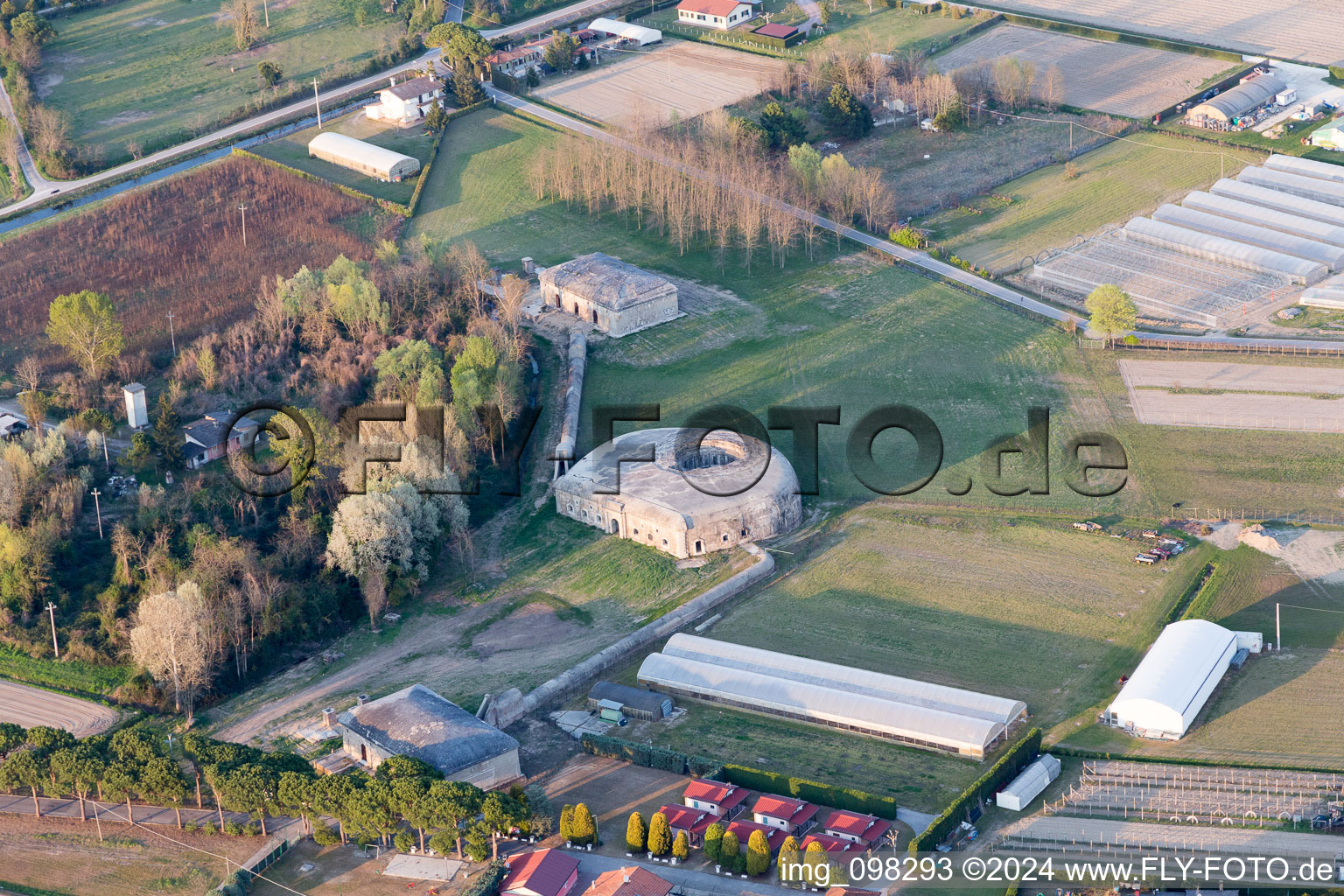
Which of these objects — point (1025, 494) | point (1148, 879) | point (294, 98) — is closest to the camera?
point (1148, 879)

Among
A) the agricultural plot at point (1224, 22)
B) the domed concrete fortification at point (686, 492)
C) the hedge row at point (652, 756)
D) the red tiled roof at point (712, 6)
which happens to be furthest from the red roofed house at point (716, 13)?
the hedge row at point (652, 756)

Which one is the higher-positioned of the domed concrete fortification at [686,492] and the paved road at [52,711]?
the domed concrete fortification at [686,492]

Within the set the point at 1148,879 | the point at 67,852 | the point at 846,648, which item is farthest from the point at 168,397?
the point at 1148,879

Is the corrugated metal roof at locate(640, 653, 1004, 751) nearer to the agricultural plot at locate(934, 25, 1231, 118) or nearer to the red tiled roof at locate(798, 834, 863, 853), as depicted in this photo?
the red tiled roof at locate(798, 834, 863, 853)

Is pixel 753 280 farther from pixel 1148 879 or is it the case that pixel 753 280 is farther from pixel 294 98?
pixel 1148 879

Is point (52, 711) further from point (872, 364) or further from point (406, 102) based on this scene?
point (406, 102)

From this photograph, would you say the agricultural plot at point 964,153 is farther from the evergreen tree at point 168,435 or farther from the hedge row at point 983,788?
the hedge row at point 983,788

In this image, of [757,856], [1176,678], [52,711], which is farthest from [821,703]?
[52,711]
